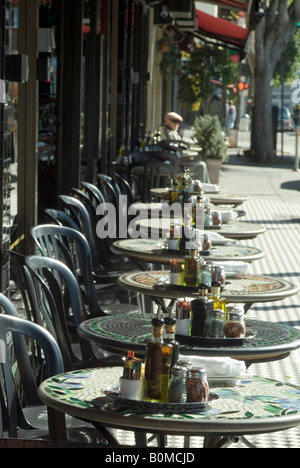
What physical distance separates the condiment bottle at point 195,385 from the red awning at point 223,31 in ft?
60.8

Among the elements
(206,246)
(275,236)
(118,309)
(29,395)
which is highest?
(206,246)

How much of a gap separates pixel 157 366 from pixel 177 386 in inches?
3.9

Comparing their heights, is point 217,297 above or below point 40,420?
above

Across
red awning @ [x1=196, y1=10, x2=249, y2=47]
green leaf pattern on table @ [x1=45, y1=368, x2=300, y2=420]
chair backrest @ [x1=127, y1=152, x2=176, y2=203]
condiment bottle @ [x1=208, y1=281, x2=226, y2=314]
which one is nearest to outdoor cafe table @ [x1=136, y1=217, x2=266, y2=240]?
condiment bottle @ [x1=208, y1=281, x2=226, y2=314]

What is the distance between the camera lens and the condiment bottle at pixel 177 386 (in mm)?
3020

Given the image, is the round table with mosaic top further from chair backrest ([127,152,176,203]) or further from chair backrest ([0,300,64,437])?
chair backrest ([127,152,176,203])

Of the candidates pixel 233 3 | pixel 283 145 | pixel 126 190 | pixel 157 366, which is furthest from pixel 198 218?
pixel 283 145

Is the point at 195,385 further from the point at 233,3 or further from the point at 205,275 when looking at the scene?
the point at 233,3

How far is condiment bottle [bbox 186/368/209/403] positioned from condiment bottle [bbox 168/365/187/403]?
0.05 ft

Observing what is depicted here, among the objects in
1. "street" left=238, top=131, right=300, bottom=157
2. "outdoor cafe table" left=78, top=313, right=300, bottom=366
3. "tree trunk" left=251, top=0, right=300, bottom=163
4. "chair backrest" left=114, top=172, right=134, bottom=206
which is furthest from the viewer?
"street" left=238, top=131, right=300, bottom=157

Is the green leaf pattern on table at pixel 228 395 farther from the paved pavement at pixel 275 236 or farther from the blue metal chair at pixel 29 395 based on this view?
the paved pavement at pixel 275 236

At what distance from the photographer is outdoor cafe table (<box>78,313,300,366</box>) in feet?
12.1

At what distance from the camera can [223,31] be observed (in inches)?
835

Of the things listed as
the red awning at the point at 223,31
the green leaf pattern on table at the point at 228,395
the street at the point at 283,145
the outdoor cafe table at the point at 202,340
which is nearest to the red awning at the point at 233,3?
the red awning at the point at 223,31
